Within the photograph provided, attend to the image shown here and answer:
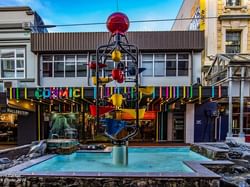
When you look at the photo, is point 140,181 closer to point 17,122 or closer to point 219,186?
point 219,186

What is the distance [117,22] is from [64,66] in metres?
9.29

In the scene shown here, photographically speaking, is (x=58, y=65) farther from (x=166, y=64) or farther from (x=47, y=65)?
(x=166, y=64)

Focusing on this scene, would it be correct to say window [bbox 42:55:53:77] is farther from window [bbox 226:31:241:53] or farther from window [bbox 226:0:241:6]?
window [bbox 226:0:241:6]

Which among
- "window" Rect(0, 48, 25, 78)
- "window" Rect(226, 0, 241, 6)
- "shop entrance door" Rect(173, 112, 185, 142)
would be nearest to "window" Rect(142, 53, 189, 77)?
"shop entrance door" Rect(173, 112, 185, 142)

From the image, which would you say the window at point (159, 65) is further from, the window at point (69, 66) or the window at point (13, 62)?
the window at point (13, 62)

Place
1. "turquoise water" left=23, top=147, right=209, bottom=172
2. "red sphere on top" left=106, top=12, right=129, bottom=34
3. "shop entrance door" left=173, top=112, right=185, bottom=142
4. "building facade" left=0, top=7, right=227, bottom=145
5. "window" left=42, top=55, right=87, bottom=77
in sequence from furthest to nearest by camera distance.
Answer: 1. "shop entrance door" left=173, top=112, right=185, bottom=142
2. "window" left=42, top=55, right=87, bottom=77
3. "building facade" left=0, top=7, right=227, bottom=145
4. "red sphere on top" left=106, top=12, right=129, bottom=34
5. "turquoise water" left=23, top=147, right=209, bottom=172

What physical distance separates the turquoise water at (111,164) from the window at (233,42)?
7625 mm

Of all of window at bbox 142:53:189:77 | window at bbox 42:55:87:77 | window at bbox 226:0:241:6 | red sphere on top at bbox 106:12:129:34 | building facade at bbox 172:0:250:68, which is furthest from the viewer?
window at bbox 42:55:87:77

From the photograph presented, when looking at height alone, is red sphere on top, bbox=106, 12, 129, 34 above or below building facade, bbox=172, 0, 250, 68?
below

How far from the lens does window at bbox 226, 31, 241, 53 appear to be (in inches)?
602

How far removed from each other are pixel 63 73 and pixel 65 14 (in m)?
5.39

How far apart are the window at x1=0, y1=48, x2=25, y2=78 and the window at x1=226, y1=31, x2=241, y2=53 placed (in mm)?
11845

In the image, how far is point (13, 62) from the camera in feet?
50.6

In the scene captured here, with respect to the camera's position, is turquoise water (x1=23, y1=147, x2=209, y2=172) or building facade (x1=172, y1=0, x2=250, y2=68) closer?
turquoise water (x1=23, y1=147, x2=209, y2=172)
